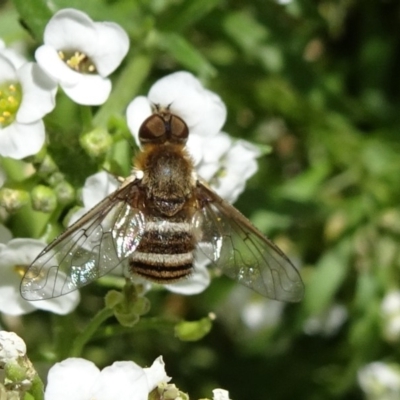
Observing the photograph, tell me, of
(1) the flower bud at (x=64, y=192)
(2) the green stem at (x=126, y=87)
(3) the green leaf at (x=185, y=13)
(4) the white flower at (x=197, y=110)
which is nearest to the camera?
(1) the flower bud at (x=64, y=192)

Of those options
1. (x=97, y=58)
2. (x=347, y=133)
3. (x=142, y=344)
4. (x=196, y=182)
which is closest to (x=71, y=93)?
(x=97, y=58)

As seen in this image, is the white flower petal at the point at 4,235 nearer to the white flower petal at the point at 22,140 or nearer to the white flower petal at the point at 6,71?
the white flower petal at the point at 22,140

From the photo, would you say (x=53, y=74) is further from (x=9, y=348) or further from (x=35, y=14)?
(x=9, y=348)

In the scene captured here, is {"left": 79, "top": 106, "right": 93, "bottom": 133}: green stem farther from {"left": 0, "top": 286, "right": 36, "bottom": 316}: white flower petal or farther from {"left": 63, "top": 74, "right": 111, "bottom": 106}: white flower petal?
{"left": 0, "top": 286, "right": 36, "bottom": 316}: white flower petal

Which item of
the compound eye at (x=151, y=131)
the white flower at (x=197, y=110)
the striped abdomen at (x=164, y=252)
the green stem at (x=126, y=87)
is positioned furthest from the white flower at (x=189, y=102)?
the striped abdomen at (x=164, y=252)

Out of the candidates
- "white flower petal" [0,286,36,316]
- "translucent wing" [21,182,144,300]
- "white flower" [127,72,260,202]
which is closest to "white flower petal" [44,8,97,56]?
"white flower" [127,72,260,202]

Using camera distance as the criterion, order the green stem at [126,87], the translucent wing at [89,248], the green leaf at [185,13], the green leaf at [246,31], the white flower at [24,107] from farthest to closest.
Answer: the green leaf at [246,31], the green leaf at [185,13], the green stem at [126,87], the white flower at [24,107], the translucent wing at [89,248]

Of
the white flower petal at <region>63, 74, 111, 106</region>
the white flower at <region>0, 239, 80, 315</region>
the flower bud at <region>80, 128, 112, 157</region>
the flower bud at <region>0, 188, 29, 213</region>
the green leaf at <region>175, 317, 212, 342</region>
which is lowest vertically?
the green leaf at <region>175, 317, 212, 342</region>
